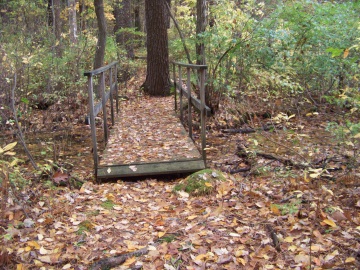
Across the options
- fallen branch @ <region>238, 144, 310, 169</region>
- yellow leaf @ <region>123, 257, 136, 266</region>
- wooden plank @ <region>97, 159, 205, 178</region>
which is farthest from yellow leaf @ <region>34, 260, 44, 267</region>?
fallen branch @ <region>238, 144, 310, 169</region>

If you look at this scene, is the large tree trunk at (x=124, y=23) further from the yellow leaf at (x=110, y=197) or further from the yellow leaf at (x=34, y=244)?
the yellow leaf at (x=34, y=244)

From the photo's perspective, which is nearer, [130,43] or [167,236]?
[167,236]

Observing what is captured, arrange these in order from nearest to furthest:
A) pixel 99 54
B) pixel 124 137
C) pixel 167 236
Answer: pixel 167 236, pixel 124 137, pixel 99 54

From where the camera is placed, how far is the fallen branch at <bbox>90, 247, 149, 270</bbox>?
3.19 meters

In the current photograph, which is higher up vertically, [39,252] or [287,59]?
[287,59]

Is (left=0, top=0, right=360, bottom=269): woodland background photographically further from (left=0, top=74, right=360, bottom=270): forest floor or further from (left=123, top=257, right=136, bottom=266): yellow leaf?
(left=123, top=257, right=136, bottom=266): yellow leaf

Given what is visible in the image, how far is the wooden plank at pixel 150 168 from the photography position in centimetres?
570

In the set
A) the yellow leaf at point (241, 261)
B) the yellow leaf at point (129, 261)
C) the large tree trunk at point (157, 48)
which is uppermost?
the large tree trunk at point (157, 48)

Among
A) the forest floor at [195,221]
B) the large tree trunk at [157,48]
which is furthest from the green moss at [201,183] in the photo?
the large tree trunk at [157,48]

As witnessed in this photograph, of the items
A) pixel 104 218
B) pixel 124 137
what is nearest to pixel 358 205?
pixel 104 218

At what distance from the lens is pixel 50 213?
4.18m

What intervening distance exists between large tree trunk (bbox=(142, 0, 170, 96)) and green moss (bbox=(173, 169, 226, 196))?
735cm

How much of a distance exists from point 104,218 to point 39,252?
0.95 metres

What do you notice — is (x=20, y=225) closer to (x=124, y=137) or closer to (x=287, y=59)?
(x=124, y=137)
